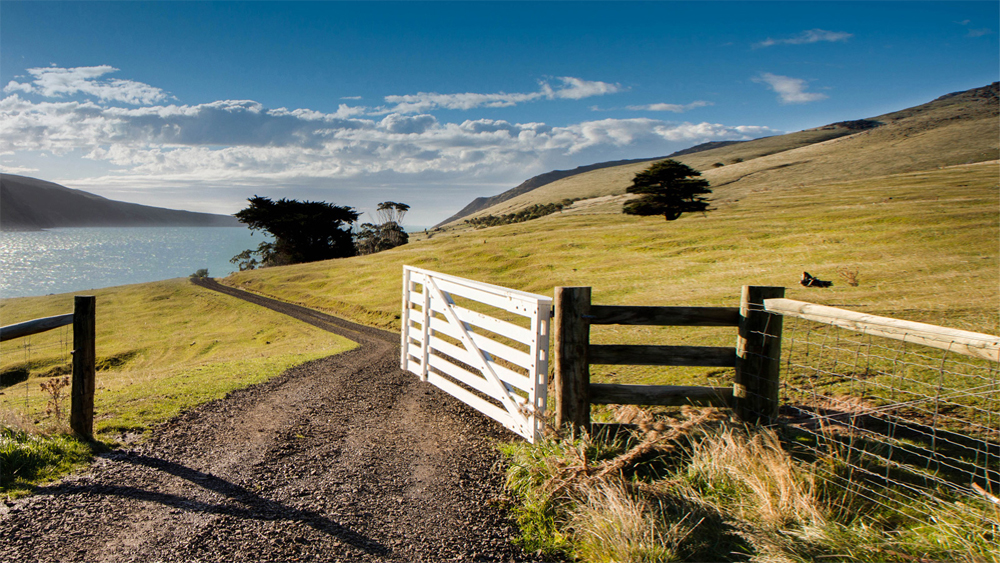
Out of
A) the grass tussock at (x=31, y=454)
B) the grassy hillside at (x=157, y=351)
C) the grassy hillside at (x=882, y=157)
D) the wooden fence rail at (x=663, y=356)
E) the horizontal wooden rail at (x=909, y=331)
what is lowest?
the grassy hillside at (x=157, y=351)

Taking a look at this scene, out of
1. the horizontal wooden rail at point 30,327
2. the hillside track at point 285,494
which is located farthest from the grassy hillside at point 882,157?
the horizontal wooden rail at point 30,327

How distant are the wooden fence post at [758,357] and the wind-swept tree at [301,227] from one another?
5884 centimetres

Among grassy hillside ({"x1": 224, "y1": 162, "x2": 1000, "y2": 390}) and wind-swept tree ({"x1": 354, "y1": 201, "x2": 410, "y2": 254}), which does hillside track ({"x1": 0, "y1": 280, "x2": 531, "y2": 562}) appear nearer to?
grassy hillside ({"x1": 224, "y1": 162, "x2": 1000, "y2": 390})

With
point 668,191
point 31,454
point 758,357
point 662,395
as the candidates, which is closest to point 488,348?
point 662,395

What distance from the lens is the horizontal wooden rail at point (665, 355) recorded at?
578 cm

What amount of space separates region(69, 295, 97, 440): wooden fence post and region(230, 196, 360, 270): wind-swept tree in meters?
55.0

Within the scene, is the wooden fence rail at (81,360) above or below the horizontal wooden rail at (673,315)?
below

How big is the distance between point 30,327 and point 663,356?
24.8 ft

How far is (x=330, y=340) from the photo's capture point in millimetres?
16953

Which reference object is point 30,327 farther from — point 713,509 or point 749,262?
point 749,262

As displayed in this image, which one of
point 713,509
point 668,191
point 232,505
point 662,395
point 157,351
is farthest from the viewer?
point 668,191

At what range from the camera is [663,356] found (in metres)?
5.83

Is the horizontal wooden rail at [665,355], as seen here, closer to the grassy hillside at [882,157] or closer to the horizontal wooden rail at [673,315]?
the horizontal wooden rail at [673,315]

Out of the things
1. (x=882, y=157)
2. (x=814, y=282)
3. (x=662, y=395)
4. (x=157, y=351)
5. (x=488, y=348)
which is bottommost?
(x=157, y=351)
